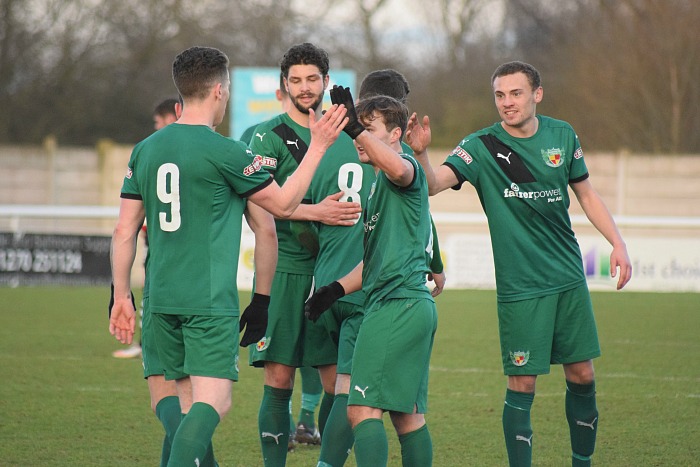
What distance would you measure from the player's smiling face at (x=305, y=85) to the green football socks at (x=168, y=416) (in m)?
1.59

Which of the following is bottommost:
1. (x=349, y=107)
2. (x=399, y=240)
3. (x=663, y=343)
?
(x=663, y=343)

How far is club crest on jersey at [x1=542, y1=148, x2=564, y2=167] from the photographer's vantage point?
524 cm

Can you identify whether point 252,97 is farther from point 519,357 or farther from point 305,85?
point 519,357

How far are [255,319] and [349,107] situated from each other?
112 cm

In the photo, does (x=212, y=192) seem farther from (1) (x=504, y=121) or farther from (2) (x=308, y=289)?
(1) (x=504, y=121)

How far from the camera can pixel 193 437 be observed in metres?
4.02

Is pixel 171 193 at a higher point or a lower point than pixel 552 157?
lower

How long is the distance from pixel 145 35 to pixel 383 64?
678 cm

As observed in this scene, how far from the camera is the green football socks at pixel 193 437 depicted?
13.1ft

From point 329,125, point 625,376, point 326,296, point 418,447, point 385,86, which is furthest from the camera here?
point 625,376

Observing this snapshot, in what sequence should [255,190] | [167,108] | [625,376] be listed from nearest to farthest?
[255,190]
[167,108]
[625,376]

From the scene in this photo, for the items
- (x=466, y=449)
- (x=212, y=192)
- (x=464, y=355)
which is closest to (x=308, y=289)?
(x=212, y=192)

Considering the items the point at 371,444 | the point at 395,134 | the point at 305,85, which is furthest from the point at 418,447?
the point at 305,85

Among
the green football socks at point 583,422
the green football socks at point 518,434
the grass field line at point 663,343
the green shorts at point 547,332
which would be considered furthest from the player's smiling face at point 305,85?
the grass field line at point 663,343
